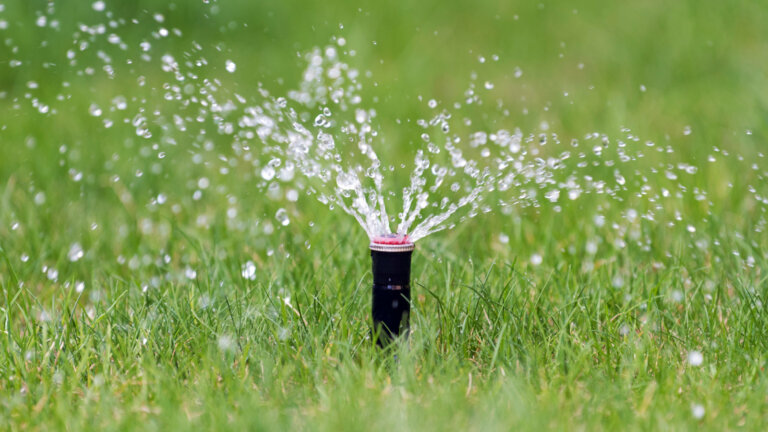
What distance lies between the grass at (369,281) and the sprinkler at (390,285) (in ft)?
0.22

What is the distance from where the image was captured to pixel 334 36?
5477 mm

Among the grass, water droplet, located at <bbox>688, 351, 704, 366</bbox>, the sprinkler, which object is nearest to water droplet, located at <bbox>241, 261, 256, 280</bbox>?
the grass

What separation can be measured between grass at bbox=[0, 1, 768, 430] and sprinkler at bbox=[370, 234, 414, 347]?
7cm

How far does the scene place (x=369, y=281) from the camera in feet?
9.30

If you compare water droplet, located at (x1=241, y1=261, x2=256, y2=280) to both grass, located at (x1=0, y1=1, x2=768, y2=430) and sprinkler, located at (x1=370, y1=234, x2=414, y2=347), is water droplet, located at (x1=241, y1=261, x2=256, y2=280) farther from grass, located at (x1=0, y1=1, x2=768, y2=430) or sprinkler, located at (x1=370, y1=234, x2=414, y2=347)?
sprinkler, located at (x1=370, y1=234, x2=414, y2=347)

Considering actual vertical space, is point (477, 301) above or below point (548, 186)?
below

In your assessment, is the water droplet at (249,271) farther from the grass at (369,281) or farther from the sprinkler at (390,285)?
the sprinkler at (390,285)

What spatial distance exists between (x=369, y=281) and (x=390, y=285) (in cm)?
61

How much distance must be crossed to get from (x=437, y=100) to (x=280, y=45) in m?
1.16

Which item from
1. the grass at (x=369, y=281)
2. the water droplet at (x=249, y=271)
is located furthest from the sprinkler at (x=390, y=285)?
the water droplet at (x=249, y=271)

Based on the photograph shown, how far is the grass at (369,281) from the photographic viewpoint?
2113 millimetres

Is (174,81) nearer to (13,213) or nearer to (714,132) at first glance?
(13,213)

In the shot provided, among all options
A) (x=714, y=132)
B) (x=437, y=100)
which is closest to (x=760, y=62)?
(x=714, y=132)

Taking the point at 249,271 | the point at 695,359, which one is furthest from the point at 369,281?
the point at 695,359
